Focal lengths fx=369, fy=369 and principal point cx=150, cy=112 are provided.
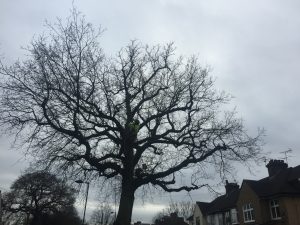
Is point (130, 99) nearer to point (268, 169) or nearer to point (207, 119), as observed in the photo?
point (207, 119)

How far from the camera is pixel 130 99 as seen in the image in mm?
21469

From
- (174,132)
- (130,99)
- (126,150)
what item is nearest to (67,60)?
(130,99)

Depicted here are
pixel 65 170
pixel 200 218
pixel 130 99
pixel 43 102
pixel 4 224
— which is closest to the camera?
pixel 43 102

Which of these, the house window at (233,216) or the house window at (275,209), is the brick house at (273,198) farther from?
the house window at (233,216)

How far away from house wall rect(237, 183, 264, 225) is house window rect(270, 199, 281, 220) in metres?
1.12

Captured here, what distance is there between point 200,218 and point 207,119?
40187 millimetres

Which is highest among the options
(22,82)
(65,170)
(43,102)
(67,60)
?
(67,60)

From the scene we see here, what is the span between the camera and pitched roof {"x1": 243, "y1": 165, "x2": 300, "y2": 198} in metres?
36.8

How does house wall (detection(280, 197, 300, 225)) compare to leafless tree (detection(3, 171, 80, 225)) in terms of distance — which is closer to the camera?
house wall (detection(280, 197, 300, 225))

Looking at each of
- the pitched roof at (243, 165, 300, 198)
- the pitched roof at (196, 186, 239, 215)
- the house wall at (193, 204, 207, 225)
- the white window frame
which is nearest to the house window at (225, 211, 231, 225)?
the pitched roof at (196, 186, 239, 215)

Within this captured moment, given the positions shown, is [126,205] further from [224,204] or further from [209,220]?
[209,220]

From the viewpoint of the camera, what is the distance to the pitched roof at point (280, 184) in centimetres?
3675

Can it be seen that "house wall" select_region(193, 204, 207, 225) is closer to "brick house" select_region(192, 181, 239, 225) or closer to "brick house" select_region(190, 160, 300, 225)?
"brick house" select_region(192, 181, 239, 225)

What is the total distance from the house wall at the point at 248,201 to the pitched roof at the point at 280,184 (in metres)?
0.58
